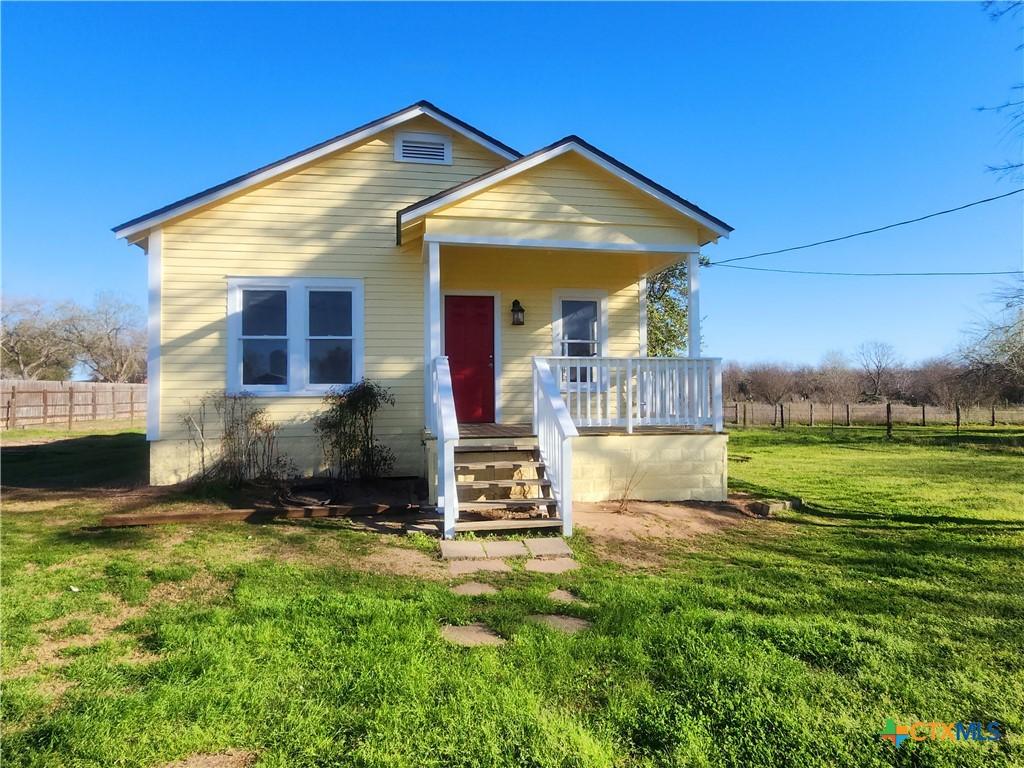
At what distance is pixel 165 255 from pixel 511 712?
28.4ft

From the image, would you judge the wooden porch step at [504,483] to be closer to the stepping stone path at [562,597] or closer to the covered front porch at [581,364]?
the covered front porch at [581,364]

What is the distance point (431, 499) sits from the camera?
7367 mm

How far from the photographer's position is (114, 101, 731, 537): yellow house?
7.77 m

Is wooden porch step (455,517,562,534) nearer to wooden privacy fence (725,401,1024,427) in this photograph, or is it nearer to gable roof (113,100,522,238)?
gable roof (113,100,522,238)

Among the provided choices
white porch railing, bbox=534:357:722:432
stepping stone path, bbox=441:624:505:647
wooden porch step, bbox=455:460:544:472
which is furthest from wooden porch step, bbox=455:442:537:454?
stepping stone path, bbox=441:624:505:647

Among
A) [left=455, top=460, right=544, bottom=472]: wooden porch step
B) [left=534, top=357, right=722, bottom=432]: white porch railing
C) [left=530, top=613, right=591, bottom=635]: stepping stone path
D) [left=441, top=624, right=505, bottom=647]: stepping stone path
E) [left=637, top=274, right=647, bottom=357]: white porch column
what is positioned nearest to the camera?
[left=441, top=624, right=505, bottom=647]: stepping stone path

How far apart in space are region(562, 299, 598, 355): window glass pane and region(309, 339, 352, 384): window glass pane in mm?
3784

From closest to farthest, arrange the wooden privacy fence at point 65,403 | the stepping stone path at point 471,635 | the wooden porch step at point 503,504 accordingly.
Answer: the stepping stone path at point 471,635 < the wooden porch step at point 503,504 < the wooden privacy fence at point 65,403

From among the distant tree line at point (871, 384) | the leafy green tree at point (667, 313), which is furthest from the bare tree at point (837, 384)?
the leafy green tree at point (667, 313)

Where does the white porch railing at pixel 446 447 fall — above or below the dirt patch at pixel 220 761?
above

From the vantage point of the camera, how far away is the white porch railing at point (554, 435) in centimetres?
615

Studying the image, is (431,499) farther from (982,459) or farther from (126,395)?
(126,395)

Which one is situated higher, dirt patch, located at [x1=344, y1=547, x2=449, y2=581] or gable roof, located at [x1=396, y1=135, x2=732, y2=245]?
gable roof, located at [x1=396, y1=135, x2=732, y2=245]

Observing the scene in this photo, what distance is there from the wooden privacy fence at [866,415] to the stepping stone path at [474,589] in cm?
2433
